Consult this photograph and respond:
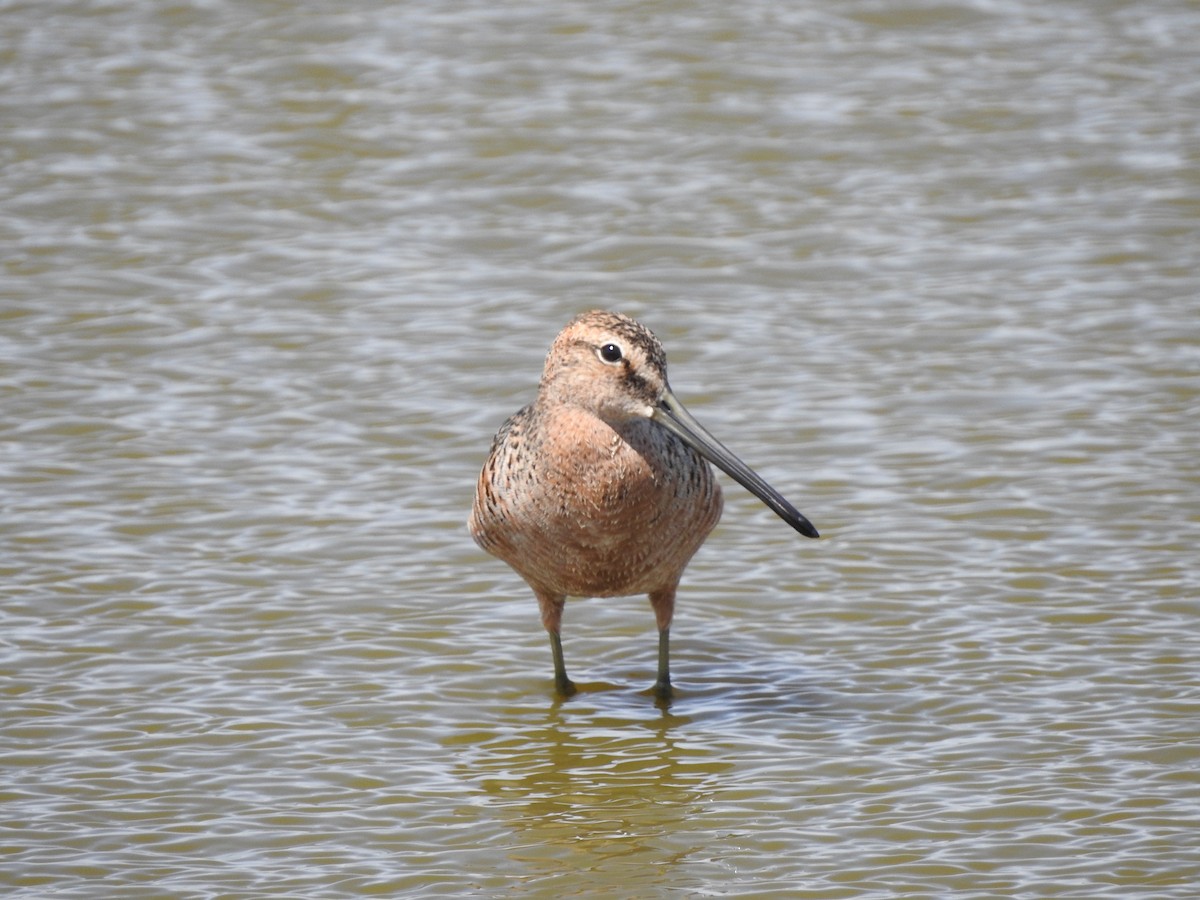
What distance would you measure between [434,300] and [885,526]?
285cm

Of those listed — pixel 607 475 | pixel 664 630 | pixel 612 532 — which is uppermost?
pixel 607 475

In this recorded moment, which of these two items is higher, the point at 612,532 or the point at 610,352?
the point at 610,352

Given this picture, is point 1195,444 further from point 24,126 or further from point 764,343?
point 24,126

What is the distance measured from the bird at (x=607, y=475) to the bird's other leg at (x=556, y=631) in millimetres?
145

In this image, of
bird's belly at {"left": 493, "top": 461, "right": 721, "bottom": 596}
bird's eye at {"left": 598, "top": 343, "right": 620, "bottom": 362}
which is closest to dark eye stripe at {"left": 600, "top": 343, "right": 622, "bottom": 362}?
bird's eye at {"left": 598, "top": 343, "right": 620, "bottom": 362}

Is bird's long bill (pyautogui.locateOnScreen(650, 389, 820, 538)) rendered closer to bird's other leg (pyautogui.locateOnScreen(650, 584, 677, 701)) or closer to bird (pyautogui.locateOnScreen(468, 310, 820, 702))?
bird (pyautogui.locateOnScreen(468, 310, 820, 702))

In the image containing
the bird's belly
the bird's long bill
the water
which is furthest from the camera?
the bird's belly

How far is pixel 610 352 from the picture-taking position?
538 cm

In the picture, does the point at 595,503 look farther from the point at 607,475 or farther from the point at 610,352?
the point at 610,352

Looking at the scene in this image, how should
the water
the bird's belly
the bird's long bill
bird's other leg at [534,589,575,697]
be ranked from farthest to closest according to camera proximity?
bird's other leg at [534,589,575,697], the bird's belly, the bird's long bill, the water

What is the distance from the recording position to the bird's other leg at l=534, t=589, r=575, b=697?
5.86m

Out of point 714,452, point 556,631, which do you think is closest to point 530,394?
point 556,631

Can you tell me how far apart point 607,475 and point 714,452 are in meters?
0.32

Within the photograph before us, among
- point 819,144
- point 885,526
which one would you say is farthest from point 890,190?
point 885,526
